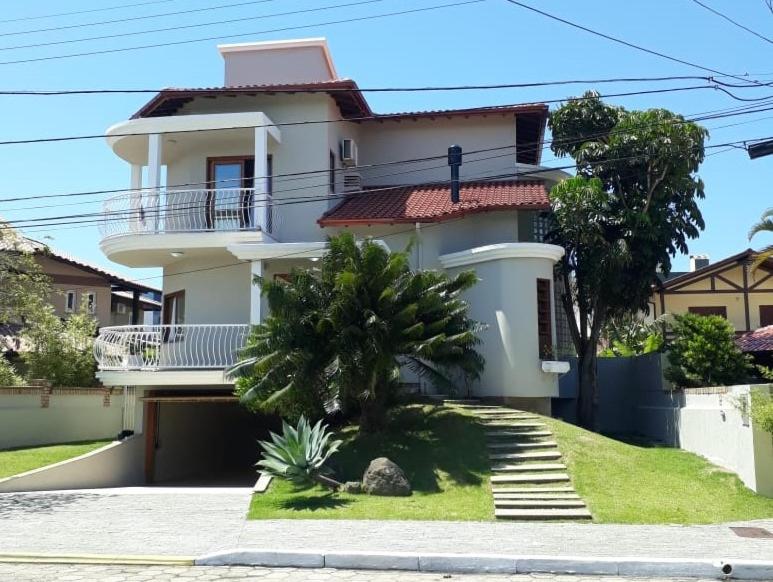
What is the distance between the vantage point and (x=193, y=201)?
1922 centimetres

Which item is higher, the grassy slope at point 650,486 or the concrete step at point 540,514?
the grassy slope at point 650,486

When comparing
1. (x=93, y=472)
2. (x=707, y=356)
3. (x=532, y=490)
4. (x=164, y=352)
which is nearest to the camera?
(x=532, y=490)

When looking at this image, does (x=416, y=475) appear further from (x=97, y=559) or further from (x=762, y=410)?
(x=97, y=559)

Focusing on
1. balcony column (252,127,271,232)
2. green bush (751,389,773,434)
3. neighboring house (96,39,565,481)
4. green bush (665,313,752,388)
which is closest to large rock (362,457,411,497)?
neighboring house (96,39,565,481)

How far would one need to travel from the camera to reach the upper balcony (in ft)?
60.2

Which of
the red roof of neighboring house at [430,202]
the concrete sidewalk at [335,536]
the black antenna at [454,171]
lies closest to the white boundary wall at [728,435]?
the concrete sidewalk at [335,536]

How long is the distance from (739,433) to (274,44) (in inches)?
626

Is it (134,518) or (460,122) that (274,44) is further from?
(134,518)

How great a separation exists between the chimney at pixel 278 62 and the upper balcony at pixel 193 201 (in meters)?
→ 2.80

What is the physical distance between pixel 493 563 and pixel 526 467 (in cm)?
472

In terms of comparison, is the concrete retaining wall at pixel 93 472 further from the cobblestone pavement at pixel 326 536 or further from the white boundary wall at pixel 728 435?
the white boundary wall at pixel 728 435

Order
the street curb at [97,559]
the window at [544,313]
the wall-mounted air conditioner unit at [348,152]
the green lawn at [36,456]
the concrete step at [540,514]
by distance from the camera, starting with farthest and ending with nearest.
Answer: the wall-mounted air conditioner unit at [348,152] < the window at [544,313] < the green lawn at [36,456] < the concrete step at [540,514] < the street curb at [97,559]

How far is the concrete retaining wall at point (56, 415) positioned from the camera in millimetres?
17828

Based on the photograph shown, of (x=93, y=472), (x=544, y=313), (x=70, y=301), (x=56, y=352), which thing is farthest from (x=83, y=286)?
(x=544, y=313)
